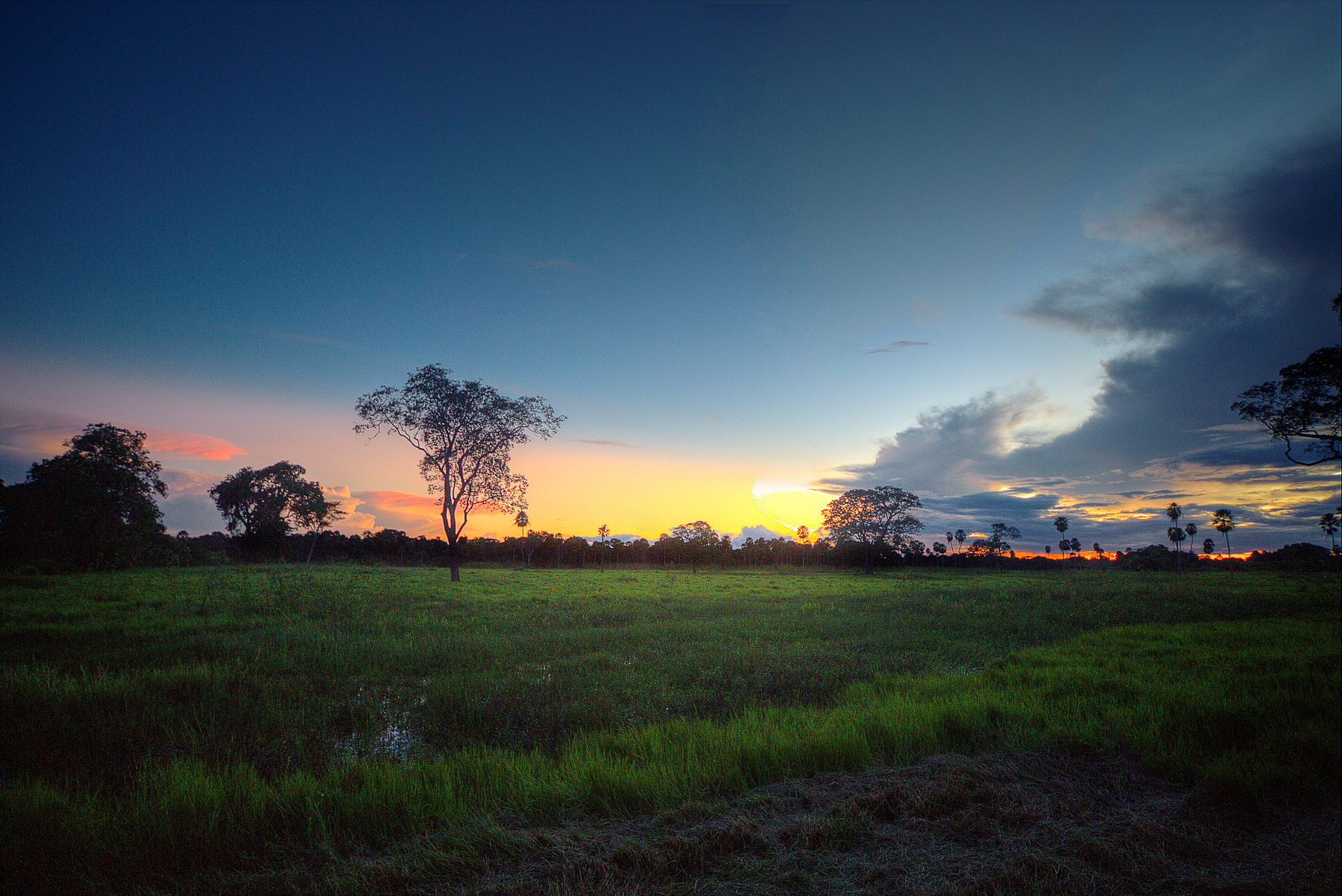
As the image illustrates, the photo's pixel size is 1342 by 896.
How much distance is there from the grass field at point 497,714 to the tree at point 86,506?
649cm

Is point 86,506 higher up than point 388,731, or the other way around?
point 86,506

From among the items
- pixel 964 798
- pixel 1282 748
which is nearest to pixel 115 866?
pixel 964 798

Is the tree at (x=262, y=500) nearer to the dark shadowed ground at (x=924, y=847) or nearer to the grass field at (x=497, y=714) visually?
the grass field at (x=497, y=714)

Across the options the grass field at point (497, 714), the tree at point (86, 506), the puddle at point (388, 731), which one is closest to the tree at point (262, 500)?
the tree at point (86, 506)

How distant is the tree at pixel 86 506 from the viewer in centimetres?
2058

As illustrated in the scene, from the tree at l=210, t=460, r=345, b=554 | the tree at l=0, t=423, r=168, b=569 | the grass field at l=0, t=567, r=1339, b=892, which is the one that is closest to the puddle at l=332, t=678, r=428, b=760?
the grass field at l=0, t=567, r=1339, b=892

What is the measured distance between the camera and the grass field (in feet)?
14.2

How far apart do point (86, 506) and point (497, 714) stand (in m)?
28.1

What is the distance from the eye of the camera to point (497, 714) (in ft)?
25.0

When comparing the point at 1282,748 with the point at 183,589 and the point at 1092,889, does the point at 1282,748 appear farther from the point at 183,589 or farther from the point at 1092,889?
the point at 183,589

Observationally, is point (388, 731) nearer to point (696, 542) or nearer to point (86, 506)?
point (86, 506)

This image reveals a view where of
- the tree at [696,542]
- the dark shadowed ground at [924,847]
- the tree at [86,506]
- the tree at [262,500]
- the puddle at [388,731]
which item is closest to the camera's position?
the dark shadowed ground at [924,847]

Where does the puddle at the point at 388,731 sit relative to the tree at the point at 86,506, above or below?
below

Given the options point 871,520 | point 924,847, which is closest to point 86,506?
point 924,847
